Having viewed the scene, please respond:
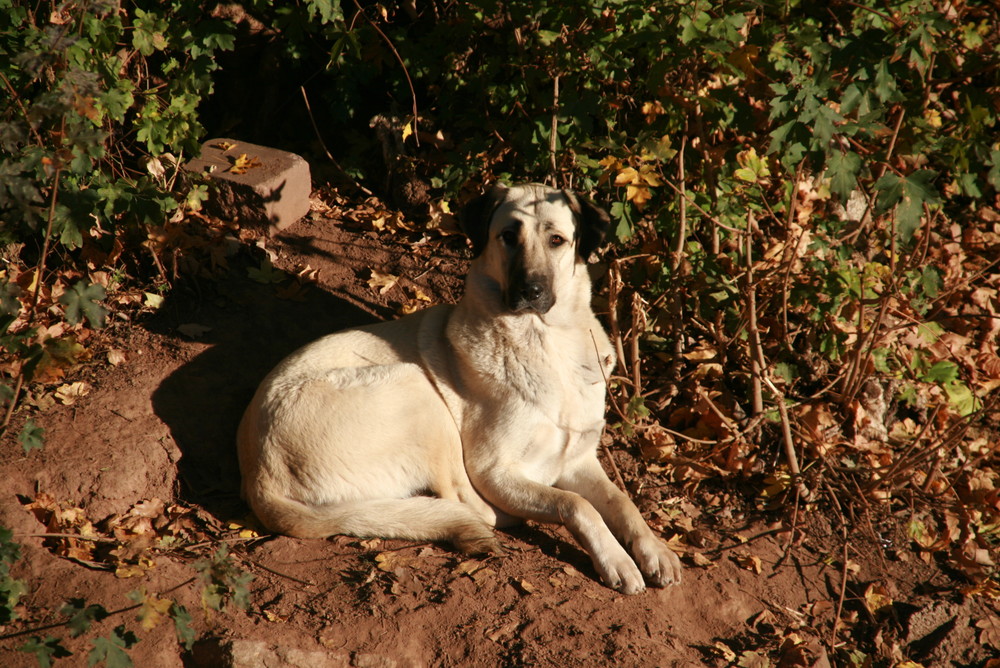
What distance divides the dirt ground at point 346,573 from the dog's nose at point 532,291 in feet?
4.09

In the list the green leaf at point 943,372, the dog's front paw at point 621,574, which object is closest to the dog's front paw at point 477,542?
the dog's front paw at point 621,574

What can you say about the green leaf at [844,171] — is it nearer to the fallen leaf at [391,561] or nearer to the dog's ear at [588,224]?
the dog's ear at [588,224]

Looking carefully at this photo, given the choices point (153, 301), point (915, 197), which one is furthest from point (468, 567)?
point (153, 301)

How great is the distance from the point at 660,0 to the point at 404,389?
242 cm

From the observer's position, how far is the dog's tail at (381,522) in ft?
11.7

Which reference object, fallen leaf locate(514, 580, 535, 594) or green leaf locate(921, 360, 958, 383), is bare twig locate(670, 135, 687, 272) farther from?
fallen leaf locate(514, 580, 535, 594)

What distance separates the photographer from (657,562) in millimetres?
3492

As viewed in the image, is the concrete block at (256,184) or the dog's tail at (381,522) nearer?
the dog's tail at (381,522)

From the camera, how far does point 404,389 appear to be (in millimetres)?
3955

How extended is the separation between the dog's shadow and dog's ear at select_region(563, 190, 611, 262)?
1.83 meters

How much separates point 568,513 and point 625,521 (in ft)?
1.08

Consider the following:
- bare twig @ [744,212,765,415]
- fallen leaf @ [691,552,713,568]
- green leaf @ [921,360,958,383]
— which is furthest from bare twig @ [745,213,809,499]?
green leaf @ [921,360,958,383]

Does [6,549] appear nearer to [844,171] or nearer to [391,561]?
[391,561]

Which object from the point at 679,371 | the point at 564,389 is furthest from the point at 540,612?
the point at 679,371
